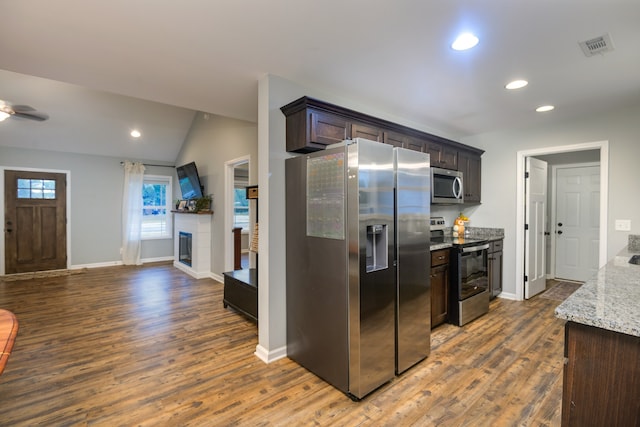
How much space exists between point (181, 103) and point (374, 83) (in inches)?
84.4

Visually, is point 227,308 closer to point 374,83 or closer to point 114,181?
point 374,83

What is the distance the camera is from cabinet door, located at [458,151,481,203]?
14.1 ft

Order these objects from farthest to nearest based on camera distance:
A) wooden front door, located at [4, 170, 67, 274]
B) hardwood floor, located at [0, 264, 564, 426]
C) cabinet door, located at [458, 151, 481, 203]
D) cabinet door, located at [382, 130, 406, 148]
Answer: wooden front door, located at [4, 170, 67, 274] < cabinet door, located at [458, 151, 481, 203] < cabinet door, located at [382, 130, 406, 148] < hardwood floor, located at [0, 264, 564, 426]

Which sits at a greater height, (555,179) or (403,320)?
(555,179)

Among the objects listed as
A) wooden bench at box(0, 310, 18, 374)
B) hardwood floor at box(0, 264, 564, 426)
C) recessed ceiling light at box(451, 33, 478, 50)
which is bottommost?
hardwood floor at box(0, 264, 564, 426)

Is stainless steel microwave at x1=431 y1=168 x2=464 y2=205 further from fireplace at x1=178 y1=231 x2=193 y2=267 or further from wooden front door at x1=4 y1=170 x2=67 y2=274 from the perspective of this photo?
wooden front door at x1=4 y1=170 x2=67 y2=274

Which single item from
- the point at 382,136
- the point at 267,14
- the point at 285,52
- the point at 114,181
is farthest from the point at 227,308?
the point at 114,181

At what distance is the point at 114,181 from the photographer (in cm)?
697

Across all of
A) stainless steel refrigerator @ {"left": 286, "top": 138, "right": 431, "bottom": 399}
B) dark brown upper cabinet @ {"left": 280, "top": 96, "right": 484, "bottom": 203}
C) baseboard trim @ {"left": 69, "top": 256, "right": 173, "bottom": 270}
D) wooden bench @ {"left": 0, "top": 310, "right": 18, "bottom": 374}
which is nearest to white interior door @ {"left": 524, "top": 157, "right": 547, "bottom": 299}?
dark brown upper cabinet @ {"left": 280, "top": 96, "right": 484, "bottom": 203}

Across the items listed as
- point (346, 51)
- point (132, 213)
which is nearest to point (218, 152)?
point (132, 213)

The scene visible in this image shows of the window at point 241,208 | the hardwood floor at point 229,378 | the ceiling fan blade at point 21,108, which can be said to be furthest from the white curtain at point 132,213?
the ceiling fan blade at point 21,108

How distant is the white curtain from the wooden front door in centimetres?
107

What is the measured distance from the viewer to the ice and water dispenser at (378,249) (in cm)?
230

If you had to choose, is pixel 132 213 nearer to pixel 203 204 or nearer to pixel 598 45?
pixel 203 204
